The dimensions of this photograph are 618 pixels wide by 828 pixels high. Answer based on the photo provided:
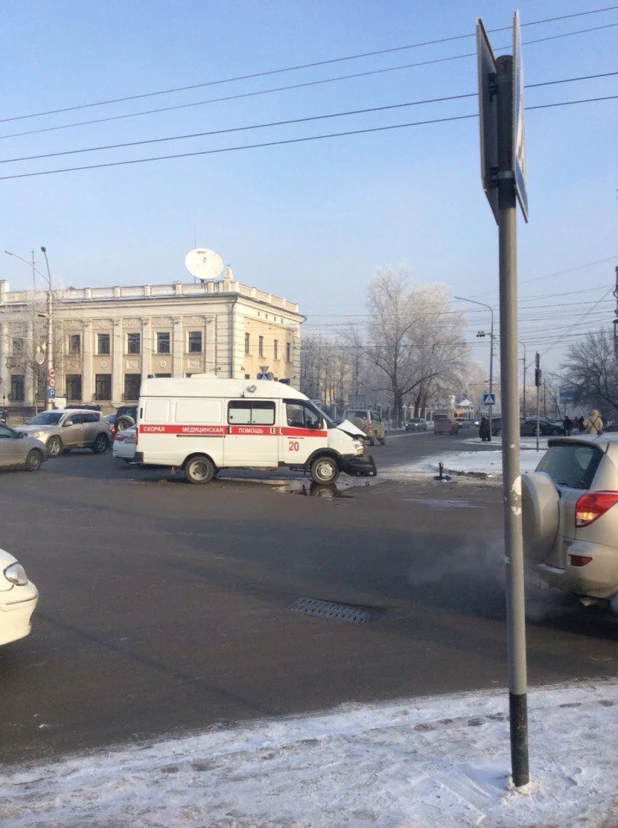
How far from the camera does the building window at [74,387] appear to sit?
64.4 meters

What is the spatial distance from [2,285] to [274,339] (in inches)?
897

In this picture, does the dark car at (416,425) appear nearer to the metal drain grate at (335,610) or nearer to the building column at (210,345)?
the building column at (210,345)

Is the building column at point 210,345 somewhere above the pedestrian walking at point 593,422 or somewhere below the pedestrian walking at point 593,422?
above

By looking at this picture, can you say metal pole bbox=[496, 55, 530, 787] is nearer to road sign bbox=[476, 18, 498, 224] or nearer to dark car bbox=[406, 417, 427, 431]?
road sign bbox=[476, 18, 498, 224]

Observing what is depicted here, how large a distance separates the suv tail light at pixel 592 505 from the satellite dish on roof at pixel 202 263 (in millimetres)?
39026

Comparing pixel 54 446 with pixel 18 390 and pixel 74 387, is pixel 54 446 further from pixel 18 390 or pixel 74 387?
pixel 18 390

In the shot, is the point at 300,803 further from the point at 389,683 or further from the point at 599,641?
the point at 599,641

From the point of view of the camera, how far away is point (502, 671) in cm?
576

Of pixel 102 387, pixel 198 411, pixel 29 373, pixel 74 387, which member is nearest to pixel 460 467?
pixel 198 411

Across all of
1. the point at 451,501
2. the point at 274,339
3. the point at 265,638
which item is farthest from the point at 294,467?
the point at 274,339

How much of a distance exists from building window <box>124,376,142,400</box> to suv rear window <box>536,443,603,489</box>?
5747 cm

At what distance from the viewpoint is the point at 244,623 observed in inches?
278

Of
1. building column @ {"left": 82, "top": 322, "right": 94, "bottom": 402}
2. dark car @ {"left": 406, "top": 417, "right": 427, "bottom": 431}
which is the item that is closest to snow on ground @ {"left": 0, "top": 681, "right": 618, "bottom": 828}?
building column @ {"left": 82, "top": 322, "right": 94, "bottom": 402}

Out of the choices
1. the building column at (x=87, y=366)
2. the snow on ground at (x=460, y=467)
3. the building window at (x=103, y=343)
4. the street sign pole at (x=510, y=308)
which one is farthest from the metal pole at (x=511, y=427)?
the building column at (x=87, y=366)
